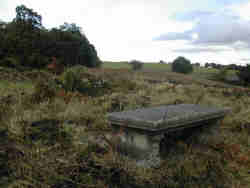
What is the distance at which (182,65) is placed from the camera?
43125mm

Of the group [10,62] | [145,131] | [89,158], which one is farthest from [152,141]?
[10,62]

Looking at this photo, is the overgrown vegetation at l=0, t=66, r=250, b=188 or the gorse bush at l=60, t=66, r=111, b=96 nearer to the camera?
the overgrown vegetation at l=0, t=66, r=250, b=188

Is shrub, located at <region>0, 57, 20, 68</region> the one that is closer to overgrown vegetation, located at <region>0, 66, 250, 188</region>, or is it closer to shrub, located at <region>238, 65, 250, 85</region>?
overgrown vegetation, located at <region>0, 66, 250, 188</region>

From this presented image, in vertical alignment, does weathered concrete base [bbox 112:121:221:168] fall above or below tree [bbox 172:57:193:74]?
below

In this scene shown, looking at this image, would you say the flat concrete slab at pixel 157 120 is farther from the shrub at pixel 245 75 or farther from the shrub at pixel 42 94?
the shrub at pixel 245 75

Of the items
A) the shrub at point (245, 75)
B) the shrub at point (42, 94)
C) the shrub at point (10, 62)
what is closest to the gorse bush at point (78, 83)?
the shrub at point (42, 94)

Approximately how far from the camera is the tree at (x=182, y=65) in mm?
42875

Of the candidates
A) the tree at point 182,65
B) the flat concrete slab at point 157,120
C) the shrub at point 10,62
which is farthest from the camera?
the tree at point 182,65

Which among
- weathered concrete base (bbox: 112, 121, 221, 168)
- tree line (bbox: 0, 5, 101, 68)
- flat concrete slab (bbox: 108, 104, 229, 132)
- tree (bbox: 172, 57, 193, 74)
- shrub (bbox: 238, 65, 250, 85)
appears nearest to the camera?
flat concrete slab (bbox: 108, 104, 229, 132)

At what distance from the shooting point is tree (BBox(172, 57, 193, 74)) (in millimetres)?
42875

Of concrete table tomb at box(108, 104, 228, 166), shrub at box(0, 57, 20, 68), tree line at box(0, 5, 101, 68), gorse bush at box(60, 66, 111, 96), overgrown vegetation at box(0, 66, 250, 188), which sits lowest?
overgrown vegetation at box(0, 66, 250, 188)

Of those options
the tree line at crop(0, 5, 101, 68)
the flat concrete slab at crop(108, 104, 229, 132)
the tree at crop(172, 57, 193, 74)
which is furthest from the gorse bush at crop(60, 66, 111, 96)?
the tree at crop(172, 57, 193, 74)

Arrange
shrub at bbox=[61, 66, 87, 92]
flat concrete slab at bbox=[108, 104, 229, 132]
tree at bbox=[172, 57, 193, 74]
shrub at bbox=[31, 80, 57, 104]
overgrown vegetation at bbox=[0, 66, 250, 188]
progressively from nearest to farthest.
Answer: overgrown vegetation at bbox=[0, 66, 250, 188], flat concrete slab at bbox=[108, 104, 229, 132], shrub at bbox=[31, 80, 57, 104], shrub at bbox=[61, 66, 87, 92], tree at bbox=[172, 57, 193, 74]

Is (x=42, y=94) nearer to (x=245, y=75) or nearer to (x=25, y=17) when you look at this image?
(x=25, y=17)
